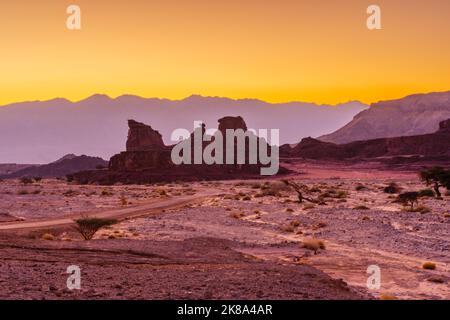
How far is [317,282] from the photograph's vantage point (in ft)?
47.2

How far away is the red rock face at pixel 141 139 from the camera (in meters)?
124

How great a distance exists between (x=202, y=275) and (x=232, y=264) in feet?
8.45

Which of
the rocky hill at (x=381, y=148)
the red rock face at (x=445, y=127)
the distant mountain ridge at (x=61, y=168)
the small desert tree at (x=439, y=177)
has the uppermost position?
the red rock face at (x=445, y=127)

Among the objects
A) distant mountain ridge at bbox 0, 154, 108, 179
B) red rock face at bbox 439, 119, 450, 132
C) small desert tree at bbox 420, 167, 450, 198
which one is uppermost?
red rock face at bbox 439, 119, 450, 132

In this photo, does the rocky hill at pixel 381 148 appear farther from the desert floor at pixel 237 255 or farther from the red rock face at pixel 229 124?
the desert floor at pixel 237 255

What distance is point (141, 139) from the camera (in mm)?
124875

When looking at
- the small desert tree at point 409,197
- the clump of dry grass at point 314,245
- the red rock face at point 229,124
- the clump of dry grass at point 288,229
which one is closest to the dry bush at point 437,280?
the clump of dry grass at point 314,245

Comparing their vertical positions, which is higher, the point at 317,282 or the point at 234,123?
the point at 234,123

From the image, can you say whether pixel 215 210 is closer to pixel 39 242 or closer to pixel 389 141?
pixel 39 242

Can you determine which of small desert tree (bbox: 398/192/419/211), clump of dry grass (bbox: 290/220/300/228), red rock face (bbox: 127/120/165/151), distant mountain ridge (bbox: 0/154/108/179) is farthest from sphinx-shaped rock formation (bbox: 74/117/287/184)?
clump of dry grass (bbox: 290/220/300/228)

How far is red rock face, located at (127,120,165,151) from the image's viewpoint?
12422 cm

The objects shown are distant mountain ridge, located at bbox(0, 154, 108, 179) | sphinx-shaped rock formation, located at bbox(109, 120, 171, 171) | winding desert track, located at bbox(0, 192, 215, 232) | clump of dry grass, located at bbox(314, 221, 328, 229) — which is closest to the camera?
clump of dry grass, located at bbox(314, 221, 328, 229)

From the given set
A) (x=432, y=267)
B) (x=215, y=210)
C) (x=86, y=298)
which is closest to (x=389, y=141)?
(x=215, y=210)

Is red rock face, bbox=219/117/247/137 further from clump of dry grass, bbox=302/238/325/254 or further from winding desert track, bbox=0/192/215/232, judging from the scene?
clump of dry grass, bbox=302/238/325/254
